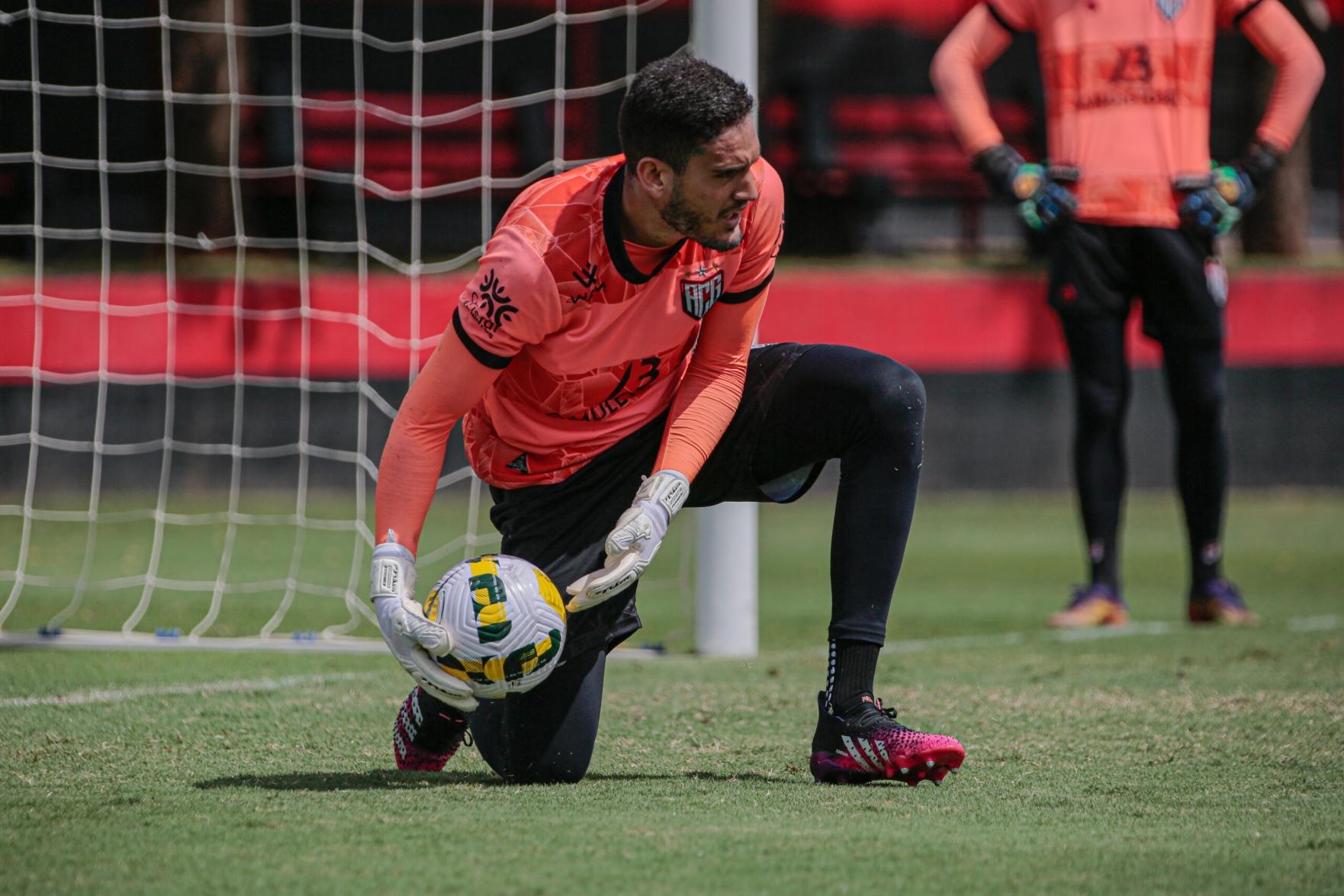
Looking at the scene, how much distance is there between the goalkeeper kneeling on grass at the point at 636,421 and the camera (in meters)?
3.05

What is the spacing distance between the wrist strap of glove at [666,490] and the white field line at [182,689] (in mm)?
1694

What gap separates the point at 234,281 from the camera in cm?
1093

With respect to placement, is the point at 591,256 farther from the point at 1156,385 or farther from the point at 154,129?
the point at 154,129

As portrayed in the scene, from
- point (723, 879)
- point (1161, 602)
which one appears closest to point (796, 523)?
point (1161, 602)

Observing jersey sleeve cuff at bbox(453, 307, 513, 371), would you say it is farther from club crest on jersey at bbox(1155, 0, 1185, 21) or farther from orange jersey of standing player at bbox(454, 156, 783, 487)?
club crest on jersey at bbox(1155, 0, 1185, 21)

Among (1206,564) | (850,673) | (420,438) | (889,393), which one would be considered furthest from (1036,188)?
(420,438)

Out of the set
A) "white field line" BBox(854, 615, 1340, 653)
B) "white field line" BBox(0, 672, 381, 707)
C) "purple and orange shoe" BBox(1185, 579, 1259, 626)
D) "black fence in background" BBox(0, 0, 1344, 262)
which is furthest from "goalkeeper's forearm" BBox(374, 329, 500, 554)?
"black fence in background" BBox(0, 0, 1344, 262)

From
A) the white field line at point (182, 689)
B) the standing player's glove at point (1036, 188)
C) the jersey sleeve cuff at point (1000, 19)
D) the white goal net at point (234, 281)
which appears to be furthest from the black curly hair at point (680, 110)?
the jersey sleeve cuff at point (1000, 19)

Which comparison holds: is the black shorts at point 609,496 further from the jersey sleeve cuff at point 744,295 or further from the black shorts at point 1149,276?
the black shorts at point 1149,276

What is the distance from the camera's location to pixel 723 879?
2.42 meters

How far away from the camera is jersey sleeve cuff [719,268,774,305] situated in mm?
3406

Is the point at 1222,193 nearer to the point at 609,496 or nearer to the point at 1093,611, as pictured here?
the point at 1093,611

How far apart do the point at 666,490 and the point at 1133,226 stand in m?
3.28

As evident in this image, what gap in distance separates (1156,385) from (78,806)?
9989mm
